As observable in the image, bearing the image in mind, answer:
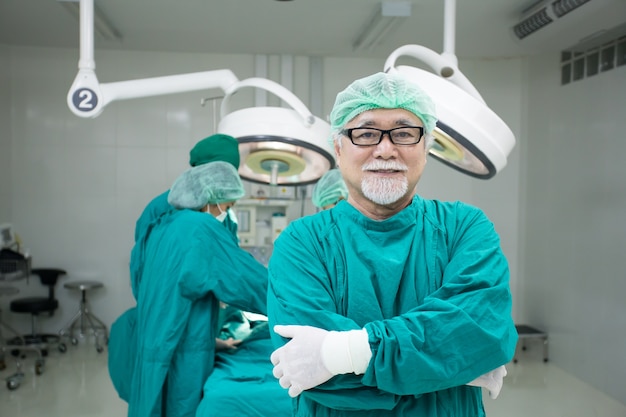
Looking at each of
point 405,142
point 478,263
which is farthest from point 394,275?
point 405,142

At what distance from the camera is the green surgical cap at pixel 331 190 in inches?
133

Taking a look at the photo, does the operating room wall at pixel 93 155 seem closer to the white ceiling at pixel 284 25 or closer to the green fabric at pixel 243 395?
the white ceiling at pixel 284 25

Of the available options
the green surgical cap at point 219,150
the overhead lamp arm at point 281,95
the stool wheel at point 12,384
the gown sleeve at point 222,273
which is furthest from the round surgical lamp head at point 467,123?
the stool wheel at point 12,384

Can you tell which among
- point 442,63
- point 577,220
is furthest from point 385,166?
point 577,220

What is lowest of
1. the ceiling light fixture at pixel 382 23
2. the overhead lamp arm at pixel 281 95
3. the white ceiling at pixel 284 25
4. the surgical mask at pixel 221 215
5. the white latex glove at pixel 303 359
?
the white latex glove at pixel 303 359

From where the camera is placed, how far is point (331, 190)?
11.1ft

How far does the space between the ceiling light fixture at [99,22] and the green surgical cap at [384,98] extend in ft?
9.77

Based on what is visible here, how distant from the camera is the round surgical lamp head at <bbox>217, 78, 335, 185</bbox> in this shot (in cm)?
203

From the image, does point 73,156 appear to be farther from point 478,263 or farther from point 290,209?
point 478,263

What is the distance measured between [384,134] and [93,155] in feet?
15.0

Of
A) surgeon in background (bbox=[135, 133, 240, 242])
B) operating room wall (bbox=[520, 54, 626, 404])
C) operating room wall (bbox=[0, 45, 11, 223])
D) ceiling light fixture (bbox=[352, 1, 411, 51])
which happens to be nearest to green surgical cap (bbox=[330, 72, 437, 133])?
surgeon in background (bbox=[135, 133, 240, 242])

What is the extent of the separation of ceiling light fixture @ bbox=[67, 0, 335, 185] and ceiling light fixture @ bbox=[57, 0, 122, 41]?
1610mm

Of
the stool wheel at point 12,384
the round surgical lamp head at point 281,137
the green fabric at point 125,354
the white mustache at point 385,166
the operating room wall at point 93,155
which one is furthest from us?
the operating room wall at point 93,155

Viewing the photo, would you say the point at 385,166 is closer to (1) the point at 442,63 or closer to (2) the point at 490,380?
(2) the point at 490,380
